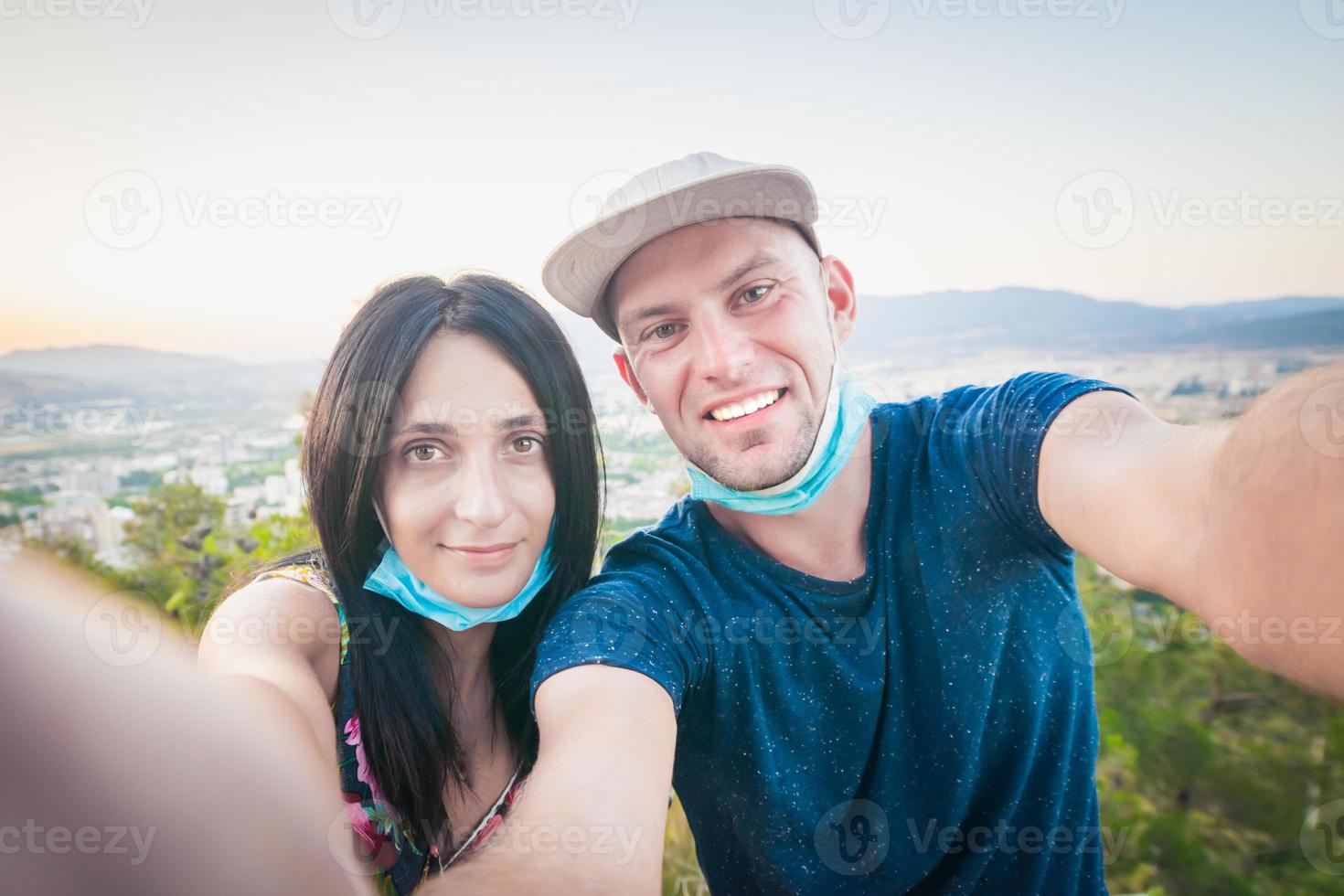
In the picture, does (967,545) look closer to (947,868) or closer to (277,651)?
(947,868)

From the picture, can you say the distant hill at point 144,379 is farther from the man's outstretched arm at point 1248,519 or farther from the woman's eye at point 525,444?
the man's outstretched arm at point 1248,519

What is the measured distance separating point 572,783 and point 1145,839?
283 cm

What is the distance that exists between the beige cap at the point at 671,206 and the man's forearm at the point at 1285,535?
1.41 m

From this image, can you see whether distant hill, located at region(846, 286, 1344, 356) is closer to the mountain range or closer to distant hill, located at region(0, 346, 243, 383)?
the mountain range

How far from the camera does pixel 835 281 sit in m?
2.49

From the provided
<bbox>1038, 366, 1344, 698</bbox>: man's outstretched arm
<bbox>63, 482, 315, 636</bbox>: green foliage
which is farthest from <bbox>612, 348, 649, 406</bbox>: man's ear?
<bbox>63, 482, 315, 636</bbox>: green foliage

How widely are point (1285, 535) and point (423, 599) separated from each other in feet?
6.46

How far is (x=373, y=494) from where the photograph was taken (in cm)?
210

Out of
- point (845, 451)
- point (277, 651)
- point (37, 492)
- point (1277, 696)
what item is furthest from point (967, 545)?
point (37, 492)

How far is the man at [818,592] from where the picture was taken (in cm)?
180

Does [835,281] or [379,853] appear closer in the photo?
[379,853]

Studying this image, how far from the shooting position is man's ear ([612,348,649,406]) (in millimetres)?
2480

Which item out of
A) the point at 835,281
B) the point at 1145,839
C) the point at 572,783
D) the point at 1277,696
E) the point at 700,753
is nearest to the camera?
the point at 572,783

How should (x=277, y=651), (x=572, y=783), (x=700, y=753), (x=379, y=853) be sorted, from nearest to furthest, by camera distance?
(x=572, y=783) < (x=277, y=651) < (x=379, y=853) < (x=700, y=753)
